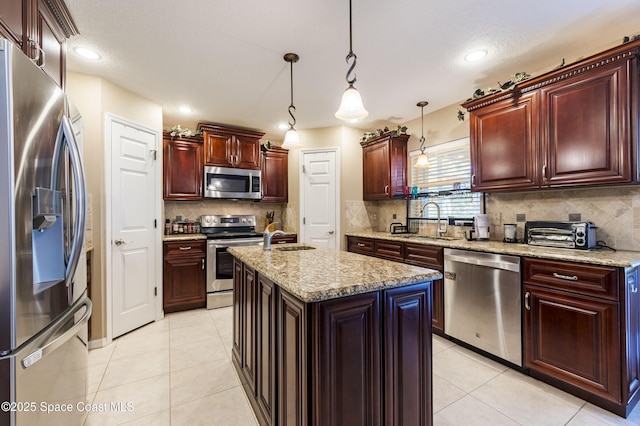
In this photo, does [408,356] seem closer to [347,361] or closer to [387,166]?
[347,361]

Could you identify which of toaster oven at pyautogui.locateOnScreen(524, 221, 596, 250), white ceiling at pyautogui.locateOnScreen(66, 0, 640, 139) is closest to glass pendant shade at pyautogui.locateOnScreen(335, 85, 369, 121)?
white ceiling at pyautogui.locateOnScreen(66, 0, 640, 139)

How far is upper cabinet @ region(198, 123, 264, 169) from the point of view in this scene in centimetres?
387

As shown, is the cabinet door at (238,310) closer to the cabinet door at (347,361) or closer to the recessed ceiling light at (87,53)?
the cabinet door at (347,361)

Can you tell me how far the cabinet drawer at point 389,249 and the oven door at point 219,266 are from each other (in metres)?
1.53

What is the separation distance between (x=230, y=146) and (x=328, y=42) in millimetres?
2314

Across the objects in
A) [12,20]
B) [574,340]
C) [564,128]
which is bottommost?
[574,340]

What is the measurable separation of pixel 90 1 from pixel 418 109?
3279 millimetres

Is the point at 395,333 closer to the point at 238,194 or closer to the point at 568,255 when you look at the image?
the point at 568,255

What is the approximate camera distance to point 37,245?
102cm

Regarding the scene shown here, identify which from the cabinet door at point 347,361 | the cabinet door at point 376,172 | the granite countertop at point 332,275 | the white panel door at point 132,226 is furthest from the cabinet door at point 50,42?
the cabinet door at point 376,172

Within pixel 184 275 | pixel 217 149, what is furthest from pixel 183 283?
pixel 217 149

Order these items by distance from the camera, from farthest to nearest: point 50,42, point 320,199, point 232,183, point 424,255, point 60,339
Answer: point 320,199 → point 232,183 → point 424,255 → point 50,42 → point 60,339

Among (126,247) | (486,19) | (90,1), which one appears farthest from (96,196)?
(486,19)

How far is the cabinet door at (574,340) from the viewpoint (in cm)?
170
